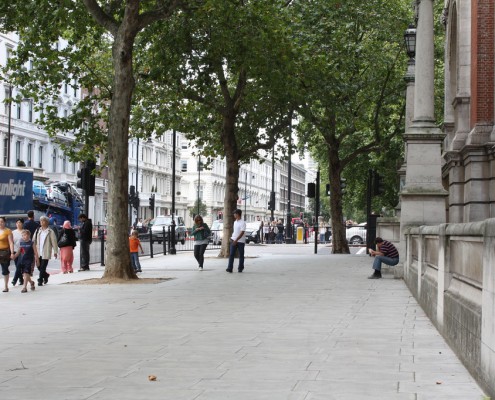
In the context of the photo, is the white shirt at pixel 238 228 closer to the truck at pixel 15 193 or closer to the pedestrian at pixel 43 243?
the pedestrian at pixel 43 243

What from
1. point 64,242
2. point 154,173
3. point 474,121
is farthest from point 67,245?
point 154,173

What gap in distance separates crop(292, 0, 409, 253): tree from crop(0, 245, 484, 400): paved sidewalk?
11.3 meters

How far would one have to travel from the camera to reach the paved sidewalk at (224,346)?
7301mm

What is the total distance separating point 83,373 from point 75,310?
246 inches

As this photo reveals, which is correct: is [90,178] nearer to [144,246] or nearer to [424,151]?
[424,151]

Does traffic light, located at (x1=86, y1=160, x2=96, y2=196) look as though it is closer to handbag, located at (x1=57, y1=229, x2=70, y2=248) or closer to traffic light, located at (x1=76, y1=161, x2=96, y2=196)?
traffic light, located at (x1=76, y1=161, x2=96, y2=196)

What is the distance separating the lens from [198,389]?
727cm

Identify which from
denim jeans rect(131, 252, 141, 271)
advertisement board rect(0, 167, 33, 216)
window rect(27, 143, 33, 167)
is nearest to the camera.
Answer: denim jeans rect(131, 252, 141, 271)

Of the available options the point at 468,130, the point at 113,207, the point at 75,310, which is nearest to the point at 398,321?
the point at 75,310

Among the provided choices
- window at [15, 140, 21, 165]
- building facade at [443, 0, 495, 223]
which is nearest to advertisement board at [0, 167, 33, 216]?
building facade at [443, 0, 495, 223]

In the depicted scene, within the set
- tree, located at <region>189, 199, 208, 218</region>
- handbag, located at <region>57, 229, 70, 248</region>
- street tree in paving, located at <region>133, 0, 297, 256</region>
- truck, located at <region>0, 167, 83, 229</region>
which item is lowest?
handbag, located at <region>57, 229, 70, 248</region>

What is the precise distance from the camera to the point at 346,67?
30344 millimetres

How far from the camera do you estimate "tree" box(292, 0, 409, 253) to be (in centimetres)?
2830

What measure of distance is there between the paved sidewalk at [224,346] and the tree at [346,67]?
11.3 meters
